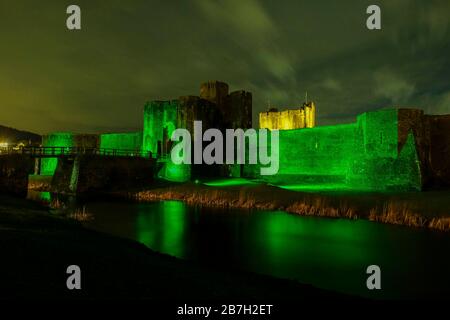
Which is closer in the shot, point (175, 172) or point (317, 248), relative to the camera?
point (317, 248)

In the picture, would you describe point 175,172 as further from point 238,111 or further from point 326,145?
point 326,145

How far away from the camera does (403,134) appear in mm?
23906

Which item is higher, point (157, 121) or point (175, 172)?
point (157, 121)

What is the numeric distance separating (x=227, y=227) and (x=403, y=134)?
14081mm

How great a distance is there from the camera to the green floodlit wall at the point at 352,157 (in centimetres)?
2356

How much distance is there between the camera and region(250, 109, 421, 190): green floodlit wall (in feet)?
77.3

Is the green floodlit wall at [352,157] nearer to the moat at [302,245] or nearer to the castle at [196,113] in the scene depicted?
the castle at [196,113]

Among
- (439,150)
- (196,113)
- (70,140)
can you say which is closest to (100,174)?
(196,113)

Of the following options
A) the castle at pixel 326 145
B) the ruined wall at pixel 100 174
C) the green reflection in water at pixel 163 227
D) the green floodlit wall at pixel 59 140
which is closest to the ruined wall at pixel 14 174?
the ruined wall at pixel 100 174

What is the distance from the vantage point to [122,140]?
148 feet

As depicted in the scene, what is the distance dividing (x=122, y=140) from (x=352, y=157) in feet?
90.7

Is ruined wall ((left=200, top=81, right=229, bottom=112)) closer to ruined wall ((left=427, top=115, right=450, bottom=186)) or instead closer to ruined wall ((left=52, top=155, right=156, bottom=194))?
ruined wall ((left=52, top=155, right=156, bottom=194))

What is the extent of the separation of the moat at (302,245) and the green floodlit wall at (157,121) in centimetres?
1743
